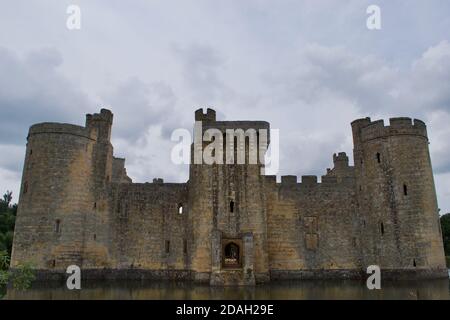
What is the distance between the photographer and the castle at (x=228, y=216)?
23219 mm

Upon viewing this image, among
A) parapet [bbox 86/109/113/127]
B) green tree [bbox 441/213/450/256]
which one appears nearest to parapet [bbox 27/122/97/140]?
parapet [bbox 86/109/113/127]

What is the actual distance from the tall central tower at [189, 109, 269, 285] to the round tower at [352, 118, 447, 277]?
7.13 m

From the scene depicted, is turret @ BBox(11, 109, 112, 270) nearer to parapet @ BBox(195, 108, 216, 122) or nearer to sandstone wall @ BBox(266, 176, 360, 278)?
parapet @ BBox(195, 108, 216, 122)

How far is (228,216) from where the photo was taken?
2425 centimetres

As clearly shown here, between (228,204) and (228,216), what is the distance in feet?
2.58

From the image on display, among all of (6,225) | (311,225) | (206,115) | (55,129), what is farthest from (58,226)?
(6,225)

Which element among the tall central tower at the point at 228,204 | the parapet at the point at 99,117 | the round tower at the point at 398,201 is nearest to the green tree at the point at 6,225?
the parapet at the point at 99,117

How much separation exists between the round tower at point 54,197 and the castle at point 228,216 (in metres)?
0.06

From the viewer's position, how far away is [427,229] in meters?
23.3

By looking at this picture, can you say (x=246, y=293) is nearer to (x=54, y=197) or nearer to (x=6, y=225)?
(x=54, y=197)

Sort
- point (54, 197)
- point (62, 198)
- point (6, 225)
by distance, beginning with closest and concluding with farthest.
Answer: point (54, 197)
point (62, 198)
point (6, 225)

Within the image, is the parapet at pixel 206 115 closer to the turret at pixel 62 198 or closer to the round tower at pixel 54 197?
the turret at pixel 62 198
